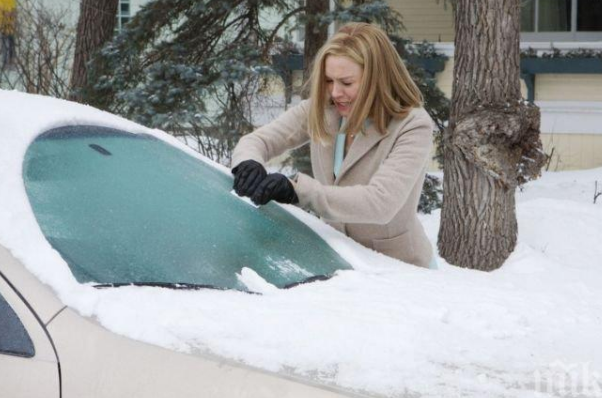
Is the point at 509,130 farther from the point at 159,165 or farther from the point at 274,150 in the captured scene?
the point at 159,165

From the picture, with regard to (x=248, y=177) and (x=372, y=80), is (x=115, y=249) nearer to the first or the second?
(x=248, y=177)

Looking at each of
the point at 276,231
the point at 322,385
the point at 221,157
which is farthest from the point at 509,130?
the point at 322,385

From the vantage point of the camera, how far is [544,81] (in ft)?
37.3

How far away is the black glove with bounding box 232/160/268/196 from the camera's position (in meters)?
2.82

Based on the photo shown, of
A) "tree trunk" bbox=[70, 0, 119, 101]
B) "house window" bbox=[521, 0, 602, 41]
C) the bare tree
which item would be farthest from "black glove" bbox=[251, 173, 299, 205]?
"house window" bbox=[521, 0, 602, 41]

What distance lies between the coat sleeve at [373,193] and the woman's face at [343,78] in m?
0.23

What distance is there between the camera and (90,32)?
9.89 metres

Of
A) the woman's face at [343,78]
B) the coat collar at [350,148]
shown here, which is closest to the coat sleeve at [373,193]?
the coat collar at [350,148]

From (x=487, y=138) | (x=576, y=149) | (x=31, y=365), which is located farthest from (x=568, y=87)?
(x=31, y=365)

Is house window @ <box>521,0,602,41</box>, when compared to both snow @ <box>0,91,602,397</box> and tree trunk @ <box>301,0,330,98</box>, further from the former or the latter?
snow @ <box>0,91,602,397</box>

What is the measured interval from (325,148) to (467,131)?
10.6ft

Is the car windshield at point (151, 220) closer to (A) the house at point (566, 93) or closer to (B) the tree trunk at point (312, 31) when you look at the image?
(B) the tree trunk at point (312, 31)

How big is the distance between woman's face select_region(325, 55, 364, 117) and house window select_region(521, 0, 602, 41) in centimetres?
945

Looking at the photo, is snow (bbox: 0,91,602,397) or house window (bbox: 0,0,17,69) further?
house window (bbox: 0,0,17,69)
